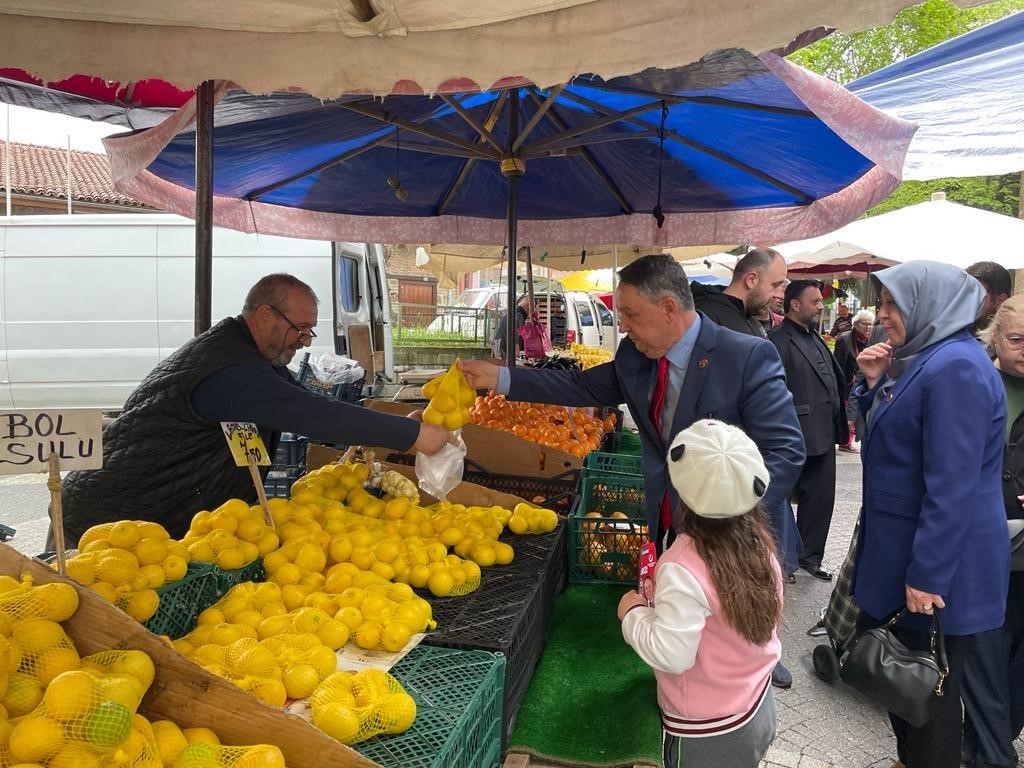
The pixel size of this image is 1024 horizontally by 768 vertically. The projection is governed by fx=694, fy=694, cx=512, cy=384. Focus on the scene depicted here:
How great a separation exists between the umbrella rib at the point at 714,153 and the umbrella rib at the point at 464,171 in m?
0.43

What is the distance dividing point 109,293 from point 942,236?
9.47 m

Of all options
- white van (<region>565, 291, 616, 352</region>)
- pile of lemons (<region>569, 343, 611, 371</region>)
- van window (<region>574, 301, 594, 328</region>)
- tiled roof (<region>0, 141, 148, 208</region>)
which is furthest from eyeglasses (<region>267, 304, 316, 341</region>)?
van window (<region>574, 301, 594, 328</region>)

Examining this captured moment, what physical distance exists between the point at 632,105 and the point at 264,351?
303cm

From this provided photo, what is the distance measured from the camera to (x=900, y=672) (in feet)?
7.39

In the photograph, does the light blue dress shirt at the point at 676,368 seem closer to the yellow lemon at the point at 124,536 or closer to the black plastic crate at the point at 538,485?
the black plastic crate at the point at 538,485

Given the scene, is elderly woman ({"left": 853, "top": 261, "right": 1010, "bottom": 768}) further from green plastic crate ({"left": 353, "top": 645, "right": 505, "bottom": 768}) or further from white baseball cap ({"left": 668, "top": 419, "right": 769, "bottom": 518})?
green plastic crate ({"left": 353, "top": 645, "right": 505, "bottom": 768})

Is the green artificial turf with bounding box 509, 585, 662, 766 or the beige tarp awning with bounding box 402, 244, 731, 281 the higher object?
the beige tarp awning with bounding box 402, 244, 731, 281

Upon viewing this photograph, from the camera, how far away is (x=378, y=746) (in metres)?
1.44

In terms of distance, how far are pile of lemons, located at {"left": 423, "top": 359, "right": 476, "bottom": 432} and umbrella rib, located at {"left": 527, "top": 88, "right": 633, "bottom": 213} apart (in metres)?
2.43

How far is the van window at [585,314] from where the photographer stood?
19.0 m

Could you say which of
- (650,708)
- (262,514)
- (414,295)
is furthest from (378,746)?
(414,295)

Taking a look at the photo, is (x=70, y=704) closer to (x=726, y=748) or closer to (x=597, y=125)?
(x=726, y=748)

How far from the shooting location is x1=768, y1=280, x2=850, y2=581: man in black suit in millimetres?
4969

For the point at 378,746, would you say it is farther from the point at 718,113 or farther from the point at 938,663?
the point at 718,113
